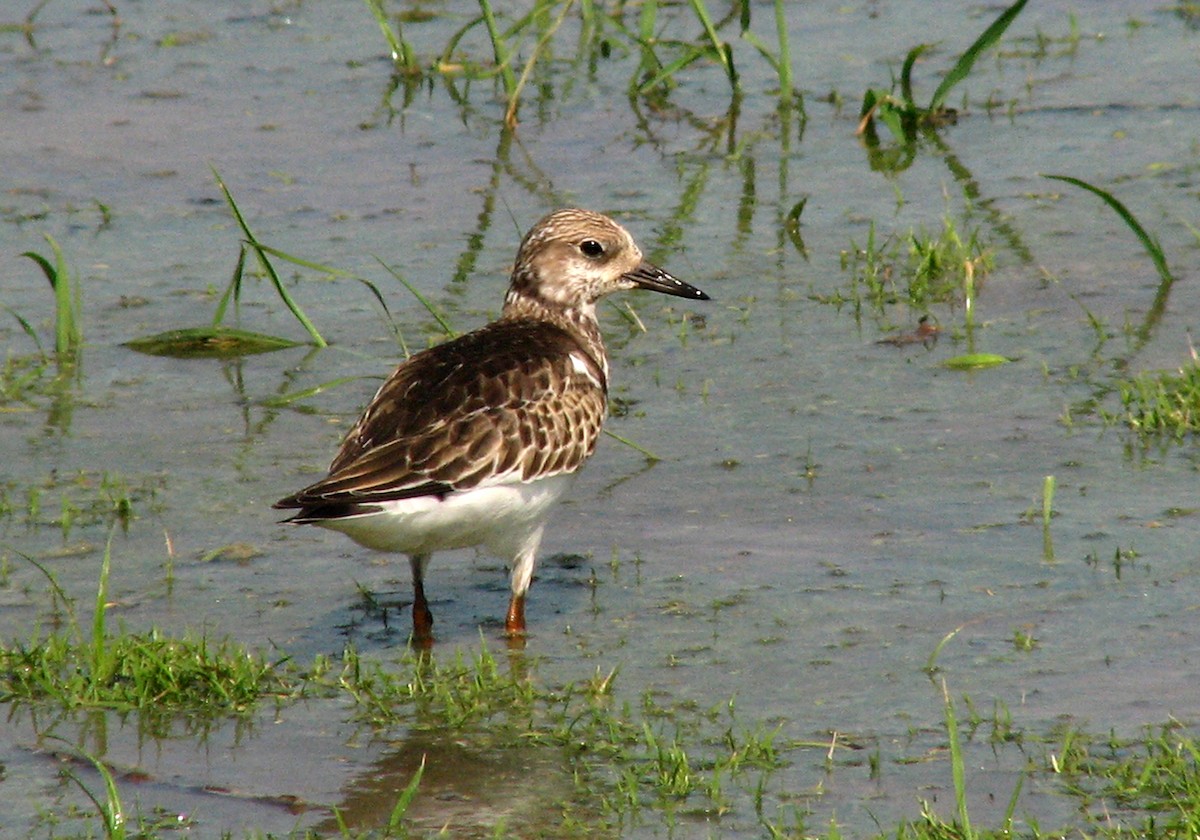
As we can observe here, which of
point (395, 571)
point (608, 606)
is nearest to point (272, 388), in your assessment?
point (395, 571)

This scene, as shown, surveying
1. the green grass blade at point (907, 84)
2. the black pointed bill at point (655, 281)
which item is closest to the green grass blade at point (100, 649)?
the black pointed bill at point (655, 281)

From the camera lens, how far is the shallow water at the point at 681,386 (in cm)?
607

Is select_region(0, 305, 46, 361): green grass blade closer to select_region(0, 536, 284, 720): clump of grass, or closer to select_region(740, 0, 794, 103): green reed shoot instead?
select_region(0, 536, 284, 720): clump of grass

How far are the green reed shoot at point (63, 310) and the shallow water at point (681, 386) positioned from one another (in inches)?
5.6

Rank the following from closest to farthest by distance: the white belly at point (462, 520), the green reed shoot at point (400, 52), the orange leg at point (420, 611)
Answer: the white belly at point (462, 520) < the orange leg at point (420, 611) < the green reed shoot at point (400, 52)

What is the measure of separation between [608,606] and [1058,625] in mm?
1538

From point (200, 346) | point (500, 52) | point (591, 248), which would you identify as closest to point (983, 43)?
point (500, 52)

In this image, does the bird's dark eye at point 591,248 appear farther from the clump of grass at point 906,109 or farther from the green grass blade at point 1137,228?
the clump of grass at point 906,109

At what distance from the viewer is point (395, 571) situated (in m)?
7.34

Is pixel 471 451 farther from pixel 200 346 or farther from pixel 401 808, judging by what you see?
pixel 200 346

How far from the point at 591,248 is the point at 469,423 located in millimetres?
1449

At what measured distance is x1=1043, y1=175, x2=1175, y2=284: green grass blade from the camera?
8.78 m

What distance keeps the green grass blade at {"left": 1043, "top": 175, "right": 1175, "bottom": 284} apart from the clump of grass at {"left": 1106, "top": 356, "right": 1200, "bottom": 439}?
3.21ft

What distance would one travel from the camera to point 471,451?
21.3 feet
